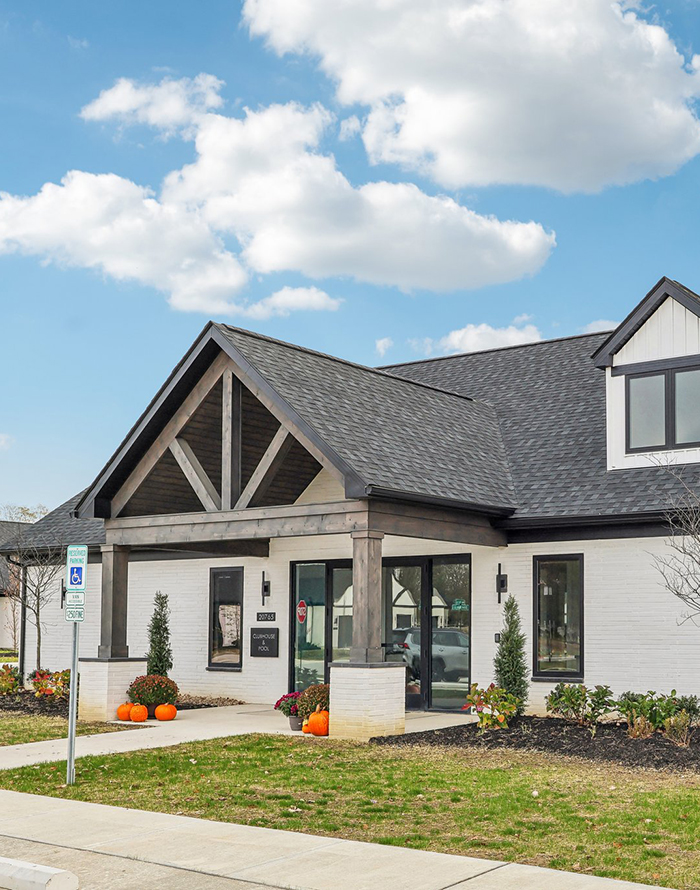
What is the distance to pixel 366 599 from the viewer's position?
1493 cm

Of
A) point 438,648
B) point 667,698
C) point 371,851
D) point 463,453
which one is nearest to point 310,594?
point 438,648

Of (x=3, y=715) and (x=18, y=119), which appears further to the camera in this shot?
(x=18, y=119)

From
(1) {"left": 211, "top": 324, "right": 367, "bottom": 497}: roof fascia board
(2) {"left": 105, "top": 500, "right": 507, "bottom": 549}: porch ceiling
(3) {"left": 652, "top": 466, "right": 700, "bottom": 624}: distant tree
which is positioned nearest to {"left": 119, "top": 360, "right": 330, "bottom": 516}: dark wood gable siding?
(2) {"left": 105, "top": 500, "right": 507, "bottom": 549}: porch ceiling

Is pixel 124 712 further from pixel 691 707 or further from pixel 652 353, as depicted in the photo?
pixel 652 353

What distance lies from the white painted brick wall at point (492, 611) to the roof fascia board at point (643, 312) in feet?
10.7

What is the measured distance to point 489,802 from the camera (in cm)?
1019

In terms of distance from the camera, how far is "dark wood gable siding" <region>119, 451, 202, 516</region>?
18453mm

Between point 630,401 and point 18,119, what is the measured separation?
13979 mm

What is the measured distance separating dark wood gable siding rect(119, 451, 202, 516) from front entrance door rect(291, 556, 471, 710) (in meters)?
2.96

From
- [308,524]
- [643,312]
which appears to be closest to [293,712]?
[308,524]

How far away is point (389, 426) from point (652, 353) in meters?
4.56

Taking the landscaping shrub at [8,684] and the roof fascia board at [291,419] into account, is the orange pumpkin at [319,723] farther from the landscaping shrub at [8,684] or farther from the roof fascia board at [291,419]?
the landscaping shrub at [8,684]

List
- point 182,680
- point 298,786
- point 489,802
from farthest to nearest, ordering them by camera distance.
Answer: point 182,680 → point 298,786 → point 489,802

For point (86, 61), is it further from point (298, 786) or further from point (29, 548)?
point (298, 786)
